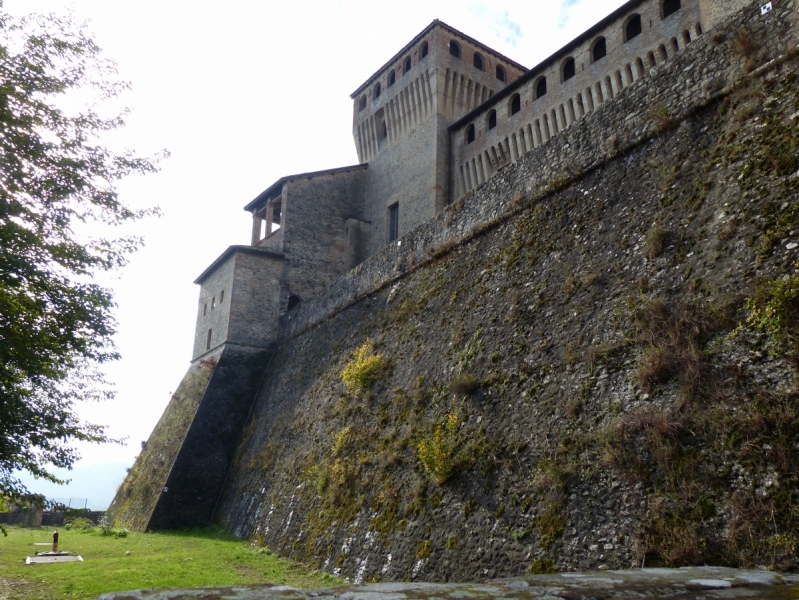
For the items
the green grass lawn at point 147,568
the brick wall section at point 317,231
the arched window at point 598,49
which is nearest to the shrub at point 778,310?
the green grass lawn at point 147,568

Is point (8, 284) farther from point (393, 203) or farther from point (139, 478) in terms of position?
point (393, 203)

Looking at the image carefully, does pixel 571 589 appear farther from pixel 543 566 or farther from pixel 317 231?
pixel 317 231

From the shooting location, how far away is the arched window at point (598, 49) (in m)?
20.4

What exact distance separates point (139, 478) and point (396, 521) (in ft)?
54.6

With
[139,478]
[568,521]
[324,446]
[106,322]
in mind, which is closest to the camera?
[568,521]

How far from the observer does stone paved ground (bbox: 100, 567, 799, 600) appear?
3.03 metres

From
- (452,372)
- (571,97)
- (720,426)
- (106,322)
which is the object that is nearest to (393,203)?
(571,97)

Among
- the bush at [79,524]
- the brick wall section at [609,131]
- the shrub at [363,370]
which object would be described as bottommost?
the bush at [79,524]

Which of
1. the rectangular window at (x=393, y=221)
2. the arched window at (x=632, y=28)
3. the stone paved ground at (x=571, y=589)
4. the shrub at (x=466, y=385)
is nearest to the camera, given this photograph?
the stone paved ground at (x=571, y=589)

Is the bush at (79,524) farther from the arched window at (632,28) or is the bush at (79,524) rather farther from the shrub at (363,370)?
the arched window at (632,28)

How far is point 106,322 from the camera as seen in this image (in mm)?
9852

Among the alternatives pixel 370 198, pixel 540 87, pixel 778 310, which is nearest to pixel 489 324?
pixel 778 310

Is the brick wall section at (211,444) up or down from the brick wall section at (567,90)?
down

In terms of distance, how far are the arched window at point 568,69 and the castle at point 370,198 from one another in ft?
0.12
